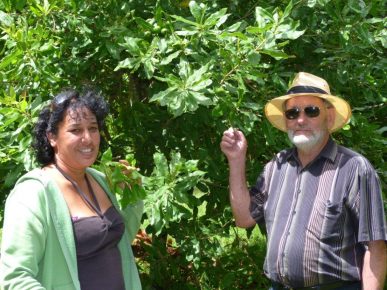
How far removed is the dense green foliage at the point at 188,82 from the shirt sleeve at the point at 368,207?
0.74 m

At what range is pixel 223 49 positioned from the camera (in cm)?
369

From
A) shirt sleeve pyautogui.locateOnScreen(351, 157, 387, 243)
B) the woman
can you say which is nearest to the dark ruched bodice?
the woman

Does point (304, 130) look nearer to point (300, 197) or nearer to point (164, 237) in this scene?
point (300, 197)

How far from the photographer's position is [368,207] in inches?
130

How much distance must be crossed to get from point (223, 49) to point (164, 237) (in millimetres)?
1810

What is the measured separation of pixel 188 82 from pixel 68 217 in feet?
2.91

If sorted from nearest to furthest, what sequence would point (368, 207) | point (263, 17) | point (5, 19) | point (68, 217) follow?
point (68, 217) < point (368, 207) < point (263, 17) < point (5, 19)

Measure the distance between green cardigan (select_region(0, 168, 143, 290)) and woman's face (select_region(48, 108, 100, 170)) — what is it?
137mm

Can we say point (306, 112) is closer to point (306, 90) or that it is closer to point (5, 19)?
point (306, 90)

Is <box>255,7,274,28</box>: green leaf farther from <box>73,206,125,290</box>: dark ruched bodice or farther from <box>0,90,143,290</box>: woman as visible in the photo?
<box>73,206,125,290</box>: dark ruched bodice

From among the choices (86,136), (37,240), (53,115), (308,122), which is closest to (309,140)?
(308,122)

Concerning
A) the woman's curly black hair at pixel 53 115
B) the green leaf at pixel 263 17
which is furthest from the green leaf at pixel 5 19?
the green leaf at pixel 263 17

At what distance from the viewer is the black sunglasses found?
355 cm

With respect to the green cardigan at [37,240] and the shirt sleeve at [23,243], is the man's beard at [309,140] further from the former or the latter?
the shirt sleeve at [23,243]
